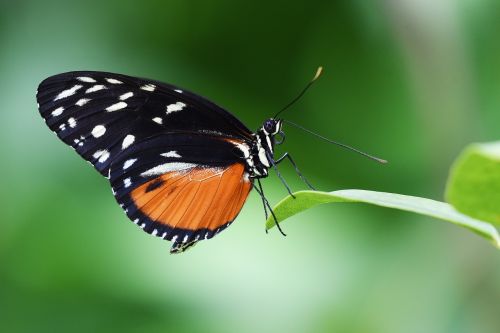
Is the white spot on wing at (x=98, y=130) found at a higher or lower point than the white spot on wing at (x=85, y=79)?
lower

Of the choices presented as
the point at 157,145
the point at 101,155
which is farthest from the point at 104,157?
the point at 157,145

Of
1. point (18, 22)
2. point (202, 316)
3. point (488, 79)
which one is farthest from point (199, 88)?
point (488, 79)

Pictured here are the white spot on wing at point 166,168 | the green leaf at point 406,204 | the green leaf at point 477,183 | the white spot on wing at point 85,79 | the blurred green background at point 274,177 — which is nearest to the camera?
the green leaf at point 477,183

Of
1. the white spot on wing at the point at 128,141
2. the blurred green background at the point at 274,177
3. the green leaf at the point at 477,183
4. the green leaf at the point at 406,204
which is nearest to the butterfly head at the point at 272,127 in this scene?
the white spot on wing at the point at 128,141

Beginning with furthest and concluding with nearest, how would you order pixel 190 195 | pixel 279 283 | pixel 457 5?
1. pixel 457 5
2. pixel 279 283
3. pixel 190 195

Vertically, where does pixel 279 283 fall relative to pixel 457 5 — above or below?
below

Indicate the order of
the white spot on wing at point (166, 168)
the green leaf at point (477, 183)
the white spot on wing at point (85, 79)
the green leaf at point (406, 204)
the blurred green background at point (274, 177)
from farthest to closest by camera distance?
1. the blurred green background at point (274, 177)
2. the white spot on wing at point (166, 168)
3. the white spot on wing at point (85, 79)
4. the green leaf at point (406, 204)
5. the green leaf at point (477, 183)

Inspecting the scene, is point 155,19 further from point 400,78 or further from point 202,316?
point 202,316

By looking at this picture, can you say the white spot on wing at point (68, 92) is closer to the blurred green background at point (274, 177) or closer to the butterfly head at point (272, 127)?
the butterfly head at point (272, 127)
